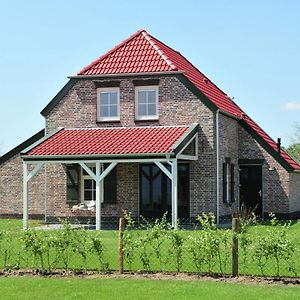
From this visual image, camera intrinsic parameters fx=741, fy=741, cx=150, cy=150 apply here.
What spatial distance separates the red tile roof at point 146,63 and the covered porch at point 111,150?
2304 millimetres

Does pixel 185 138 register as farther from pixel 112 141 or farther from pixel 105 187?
pixel 105 187

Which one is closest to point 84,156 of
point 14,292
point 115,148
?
point 115,148

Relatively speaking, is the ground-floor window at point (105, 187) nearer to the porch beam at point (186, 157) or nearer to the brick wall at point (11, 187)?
the porch beam at point (186, 157)

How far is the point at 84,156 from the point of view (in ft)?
86.1

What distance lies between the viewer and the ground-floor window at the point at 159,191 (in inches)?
1109

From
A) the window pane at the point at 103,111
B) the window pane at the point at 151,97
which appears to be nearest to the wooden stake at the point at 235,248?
the window pane at the point at 151,97

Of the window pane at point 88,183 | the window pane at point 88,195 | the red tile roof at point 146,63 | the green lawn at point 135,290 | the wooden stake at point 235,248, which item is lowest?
the green lawn at point 135,290

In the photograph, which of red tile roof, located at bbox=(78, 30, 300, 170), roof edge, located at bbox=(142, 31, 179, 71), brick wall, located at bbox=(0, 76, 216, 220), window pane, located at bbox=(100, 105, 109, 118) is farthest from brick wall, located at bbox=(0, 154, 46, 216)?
roof edge, located at bbox=(142, 31, 179, 71)

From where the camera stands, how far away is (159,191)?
93.5 ft

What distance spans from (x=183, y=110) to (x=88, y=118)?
3.93m

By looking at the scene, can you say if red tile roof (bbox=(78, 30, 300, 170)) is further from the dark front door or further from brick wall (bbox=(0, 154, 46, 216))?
brick wall (bbox=(0, 154, 46, 216))

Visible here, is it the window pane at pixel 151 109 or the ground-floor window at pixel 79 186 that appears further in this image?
the ground-floor window at pixel 79 186

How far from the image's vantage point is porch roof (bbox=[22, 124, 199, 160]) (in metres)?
25.9

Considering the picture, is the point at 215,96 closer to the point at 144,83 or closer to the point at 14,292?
the point at 144,83
